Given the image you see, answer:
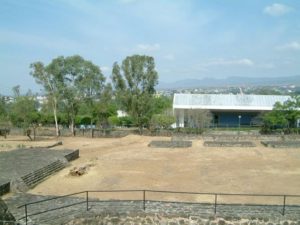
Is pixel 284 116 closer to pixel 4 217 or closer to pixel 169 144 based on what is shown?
pixel 169 144

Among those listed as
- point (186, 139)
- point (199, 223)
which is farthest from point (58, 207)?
point (186, 139)

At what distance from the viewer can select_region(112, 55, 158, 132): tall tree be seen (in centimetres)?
4416

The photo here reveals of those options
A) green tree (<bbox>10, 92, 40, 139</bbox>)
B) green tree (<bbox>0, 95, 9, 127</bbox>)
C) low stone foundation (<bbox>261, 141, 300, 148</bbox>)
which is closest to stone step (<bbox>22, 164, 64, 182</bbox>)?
low stone foundation (<bbox>261, 141, 300, 148</bbox>)

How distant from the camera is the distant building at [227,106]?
51219mm

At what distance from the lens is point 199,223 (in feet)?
40.8

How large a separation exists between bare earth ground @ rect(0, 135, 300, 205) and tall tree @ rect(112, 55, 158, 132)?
11.9 meters

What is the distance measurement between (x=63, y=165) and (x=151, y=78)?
22.1 meters

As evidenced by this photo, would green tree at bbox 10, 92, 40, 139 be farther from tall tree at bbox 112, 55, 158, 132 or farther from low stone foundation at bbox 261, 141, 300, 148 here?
low stone foundation at bbox 261, 141, 300, 148

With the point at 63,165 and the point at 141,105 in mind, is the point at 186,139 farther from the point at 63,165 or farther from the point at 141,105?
the point at 63,165

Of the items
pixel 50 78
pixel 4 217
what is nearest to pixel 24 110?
pixel 50 78

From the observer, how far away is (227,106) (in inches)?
2045

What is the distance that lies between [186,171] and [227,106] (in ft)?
102

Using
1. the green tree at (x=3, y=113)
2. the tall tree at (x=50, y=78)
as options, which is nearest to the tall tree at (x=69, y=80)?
the tall tree at (x=50, y=78)

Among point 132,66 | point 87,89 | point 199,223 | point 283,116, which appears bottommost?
point 199,223
